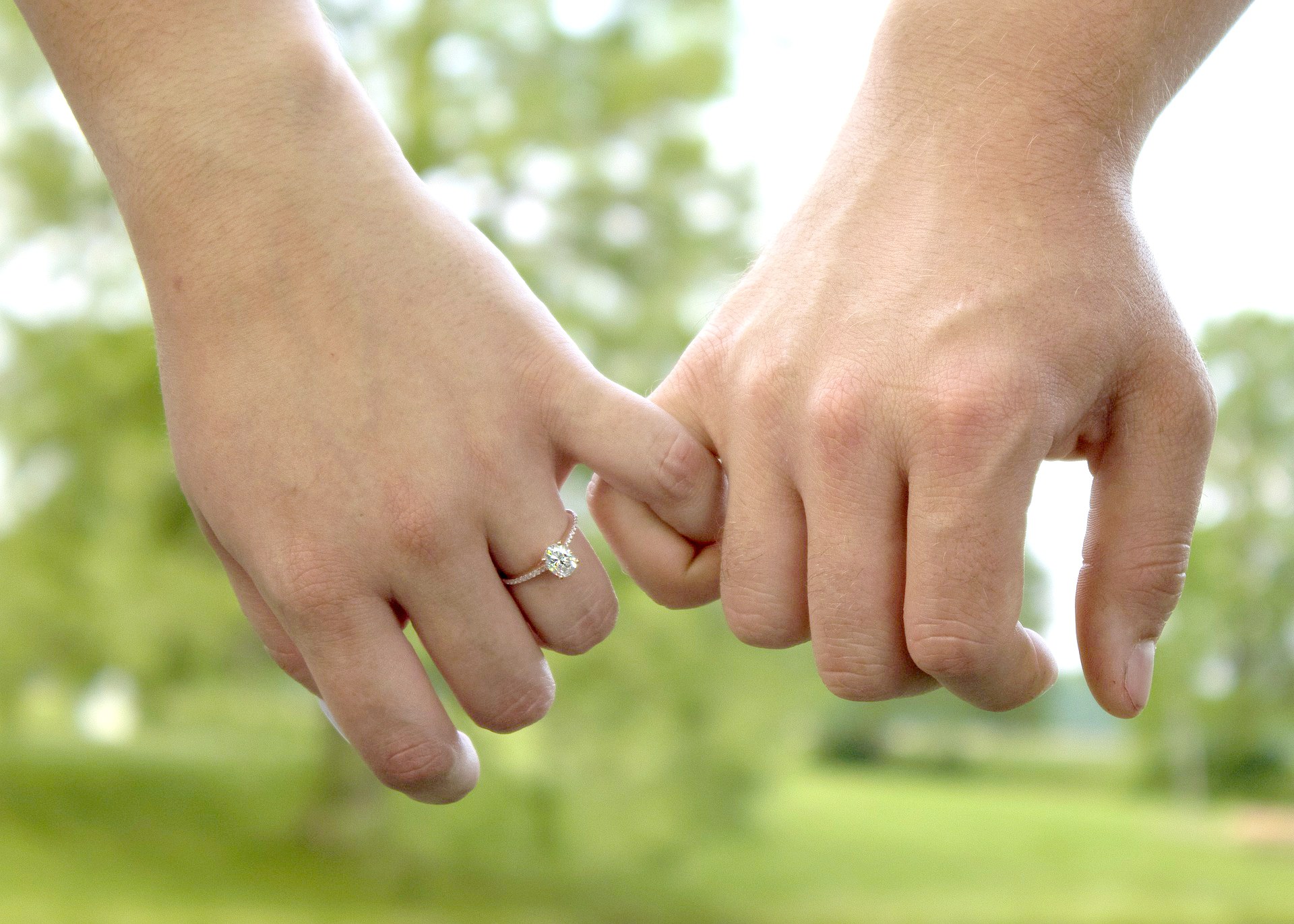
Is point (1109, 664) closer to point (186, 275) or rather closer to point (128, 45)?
point (186, 275)

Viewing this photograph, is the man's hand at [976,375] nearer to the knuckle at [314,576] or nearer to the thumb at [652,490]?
the thumb at [652,490]

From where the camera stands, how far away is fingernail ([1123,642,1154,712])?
0.83m

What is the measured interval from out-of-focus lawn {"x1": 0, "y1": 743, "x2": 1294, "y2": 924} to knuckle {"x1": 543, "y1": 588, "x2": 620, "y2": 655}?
8521mm

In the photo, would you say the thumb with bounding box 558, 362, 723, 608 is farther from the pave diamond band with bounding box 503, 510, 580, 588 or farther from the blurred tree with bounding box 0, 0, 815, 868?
the blurred tree with bounding box 0, 0, 815, 868

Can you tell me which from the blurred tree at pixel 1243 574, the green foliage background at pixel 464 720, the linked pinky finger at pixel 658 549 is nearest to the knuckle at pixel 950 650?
the linked pinky finger at pixel 658 549

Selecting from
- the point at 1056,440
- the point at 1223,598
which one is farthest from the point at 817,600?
the point at 1223,598

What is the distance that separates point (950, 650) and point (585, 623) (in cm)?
31

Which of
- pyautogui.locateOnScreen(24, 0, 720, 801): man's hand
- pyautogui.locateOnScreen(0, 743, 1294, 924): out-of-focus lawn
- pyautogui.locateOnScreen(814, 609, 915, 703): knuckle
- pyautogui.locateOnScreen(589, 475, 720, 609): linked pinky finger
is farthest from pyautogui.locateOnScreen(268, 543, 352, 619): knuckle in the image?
pyautogui.locateOnScreen(0, 743, 1294, 924): out-of-focus lawn

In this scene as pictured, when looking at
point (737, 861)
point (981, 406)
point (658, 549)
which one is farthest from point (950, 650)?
point (737, 861)

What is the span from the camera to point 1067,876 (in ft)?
53.5

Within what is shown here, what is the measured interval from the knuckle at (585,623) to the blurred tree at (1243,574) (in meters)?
12.8

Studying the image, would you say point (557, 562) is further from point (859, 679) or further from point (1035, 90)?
point (1035, 90)

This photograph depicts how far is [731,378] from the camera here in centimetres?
89

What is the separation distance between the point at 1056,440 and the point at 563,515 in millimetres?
395
